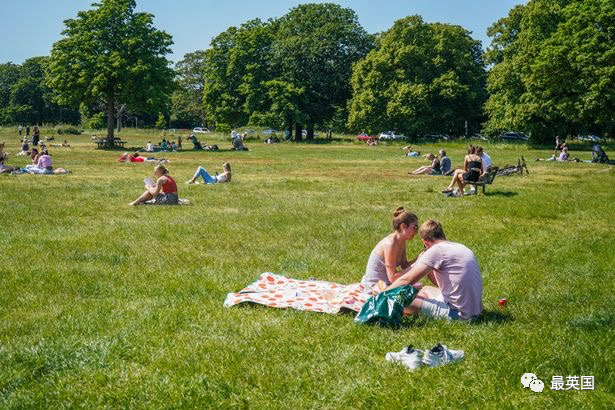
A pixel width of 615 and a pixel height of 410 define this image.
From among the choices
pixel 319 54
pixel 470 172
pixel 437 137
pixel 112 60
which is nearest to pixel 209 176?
pixel 470 172

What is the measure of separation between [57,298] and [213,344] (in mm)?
2861

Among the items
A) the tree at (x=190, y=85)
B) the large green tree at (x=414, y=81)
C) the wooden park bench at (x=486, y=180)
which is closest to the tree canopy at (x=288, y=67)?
the large green tree at (x=414, y=81)

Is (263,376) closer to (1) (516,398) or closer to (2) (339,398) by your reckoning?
(2) (339,398)

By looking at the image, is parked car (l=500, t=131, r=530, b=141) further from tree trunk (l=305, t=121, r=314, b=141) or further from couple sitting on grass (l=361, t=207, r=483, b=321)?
couple sitting on grass (l=361, t=207, r=483, b=321)

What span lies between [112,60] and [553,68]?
34523 millimetres

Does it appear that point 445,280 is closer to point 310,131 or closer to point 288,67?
point 288,67

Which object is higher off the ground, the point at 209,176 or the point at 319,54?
the point at 319,54

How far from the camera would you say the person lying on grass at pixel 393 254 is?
7.83m

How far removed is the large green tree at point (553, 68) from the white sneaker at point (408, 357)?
44356 millimetres

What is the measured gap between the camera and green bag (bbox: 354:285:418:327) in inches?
266

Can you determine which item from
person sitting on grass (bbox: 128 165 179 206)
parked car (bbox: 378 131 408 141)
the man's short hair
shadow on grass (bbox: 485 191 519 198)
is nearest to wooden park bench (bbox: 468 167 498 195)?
shadow on grass (bbox: 485 191 519 198)

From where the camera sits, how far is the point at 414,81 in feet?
212

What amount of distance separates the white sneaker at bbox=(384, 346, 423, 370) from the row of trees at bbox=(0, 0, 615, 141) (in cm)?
4436

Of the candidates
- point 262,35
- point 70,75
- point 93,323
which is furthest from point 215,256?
point 262,35
